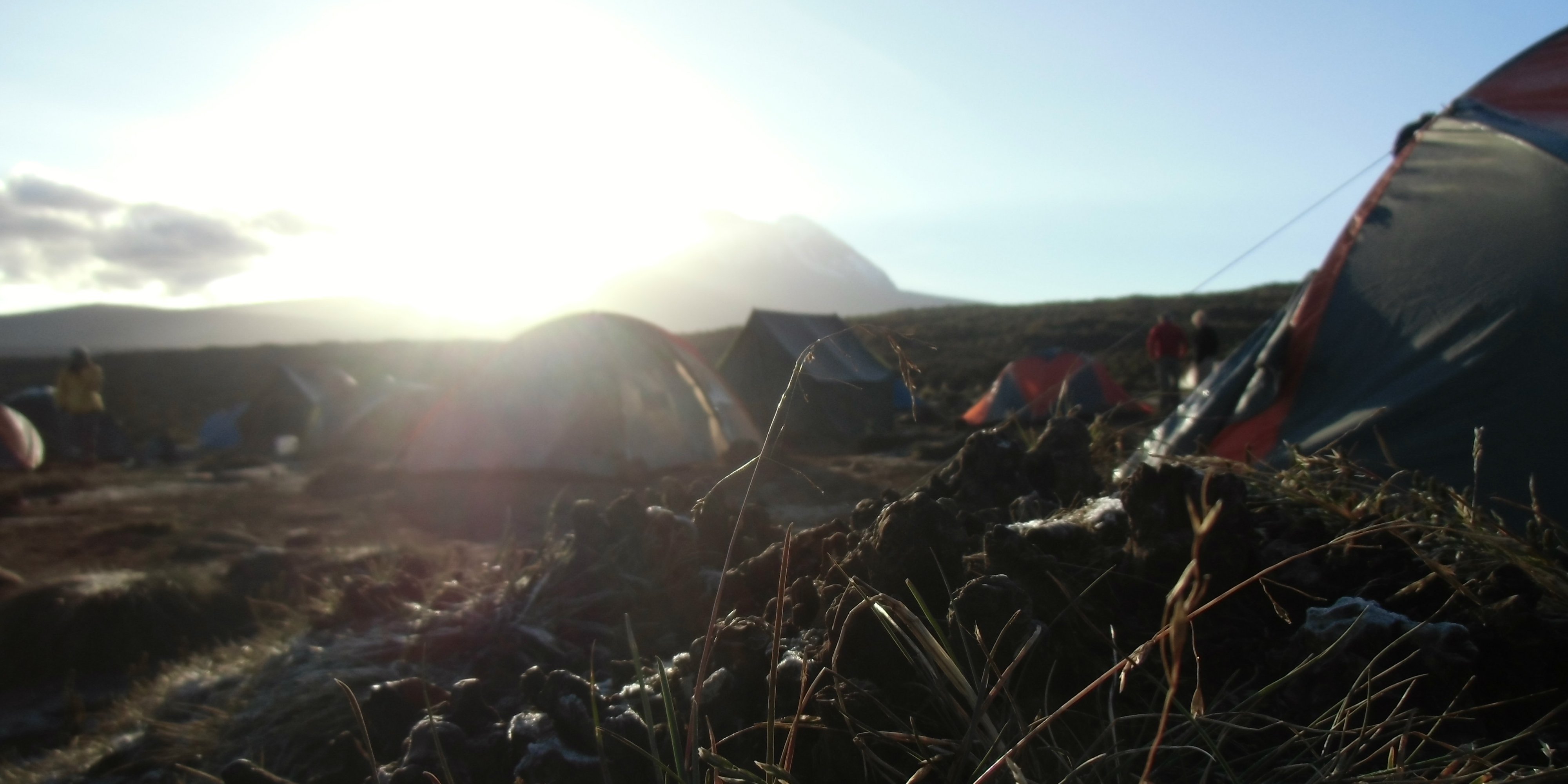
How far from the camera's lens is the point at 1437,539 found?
2.16 meters

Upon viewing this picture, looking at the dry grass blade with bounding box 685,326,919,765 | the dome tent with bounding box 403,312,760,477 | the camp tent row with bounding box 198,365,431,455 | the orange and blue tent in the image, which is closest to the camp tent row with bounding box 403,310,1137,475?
the dome tent with bounding box 403,312,760,477

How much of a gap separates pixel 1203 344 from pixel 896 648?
1098 cm

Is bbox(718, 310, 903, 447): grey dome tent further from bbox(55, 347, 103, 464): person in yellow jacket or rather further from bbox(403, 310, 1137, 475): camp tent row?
bbox(55, 347, 103, 464): person in yellow jacket

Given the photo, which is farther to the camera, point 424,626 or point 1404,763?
point 424,626

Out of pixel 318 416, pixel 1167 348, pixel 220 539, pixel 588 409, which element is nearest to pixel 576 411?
pixel 588 409

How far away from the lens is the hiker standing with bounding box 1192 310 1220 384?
11133 millimetres

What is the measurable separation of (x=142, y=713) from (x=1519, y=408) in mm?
5659

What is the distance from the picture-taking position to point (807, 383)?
493 inches

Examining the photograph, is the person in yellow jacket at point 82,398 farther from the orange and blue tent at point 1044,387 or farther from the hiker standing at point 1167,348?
the hiker standing at point 1167,348

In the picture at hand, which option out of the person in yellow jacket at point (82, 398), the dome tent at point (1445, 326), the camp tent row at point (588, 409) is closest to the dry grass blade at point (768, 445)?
the dome tent at point (1445, 326)

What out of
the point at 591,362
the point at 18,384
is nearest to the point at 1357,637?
the point at 591,362

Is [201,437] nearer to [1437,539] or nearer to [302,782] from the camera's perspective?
[302,782]

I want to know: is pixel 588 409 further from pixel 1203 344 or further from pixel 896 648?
pixel 896 648

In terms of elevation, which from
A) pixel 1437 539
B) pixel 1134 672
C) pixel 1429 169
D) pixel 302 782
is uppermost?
pixel 1429 169
